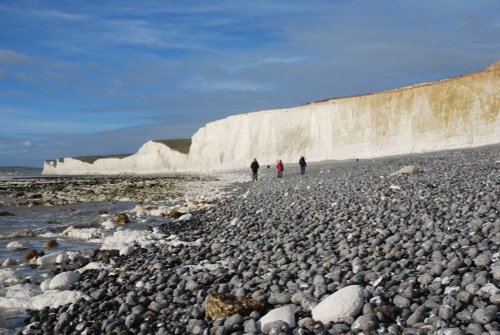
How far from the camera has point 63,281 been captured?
A: 6461 millimetres

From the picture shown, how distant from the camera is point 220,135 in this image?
70.9 m

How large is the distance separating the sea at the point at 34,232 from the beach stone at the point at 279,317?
9.46 ft

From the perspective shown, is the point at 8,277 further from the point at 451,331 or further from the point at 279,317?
the point at 451,331

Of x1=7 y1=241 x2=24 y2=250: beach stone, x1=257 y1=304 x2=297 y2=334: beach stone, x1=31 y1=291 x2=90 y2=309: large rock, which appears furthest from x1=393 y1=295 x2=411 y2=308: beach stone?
x1=7 y1=241 x2=24 y2=250: beach stone

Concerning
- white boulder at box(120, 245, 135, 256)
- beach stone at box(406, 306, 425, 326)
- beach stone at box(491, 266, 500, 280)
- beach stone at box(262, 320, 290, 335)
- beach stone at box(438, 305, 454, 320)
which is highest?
beach stone at box(491, 266, 500, 280)

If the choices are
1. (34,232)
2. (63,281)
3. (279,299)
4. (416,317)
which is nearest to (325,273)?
(279,299)

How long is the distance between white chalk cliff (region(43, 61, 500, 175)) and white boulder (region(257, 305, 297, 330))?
39.4m

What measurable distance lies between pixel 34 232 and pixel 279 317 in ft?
32.0

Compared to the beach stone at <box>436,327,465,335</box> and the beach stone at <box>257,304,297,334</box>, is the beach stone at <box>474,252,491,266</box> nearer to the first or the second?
the beach stone at <box>436,327,465,335</box>

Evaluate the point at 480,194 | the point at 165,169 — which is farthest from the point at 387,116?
the point at 165,169

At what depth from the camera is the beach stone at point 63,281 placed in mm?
6402

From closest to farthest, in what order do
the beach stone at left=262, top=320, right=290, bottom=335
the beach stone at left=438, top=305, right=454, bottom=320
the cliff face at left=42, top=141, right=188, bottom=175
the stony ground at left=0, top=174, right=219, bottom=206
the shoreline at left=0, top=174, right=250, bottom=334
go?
the beach stone at left=438, top=305, right=454, bottom=320
the beach stone at left=262, top=320, right=290, bottom=335
the shoreline at left=0, top=174, right=250, bottom=334
the stony ground at left=0, top=174, right=219, bottom=206
the cliff face at left=42, top=141, right=188, bottom=175

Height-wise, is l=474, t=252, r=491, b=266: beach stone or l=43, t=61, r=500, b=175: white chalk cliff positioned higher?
l=43, t=61, r=500, b=175: white chalk cliff

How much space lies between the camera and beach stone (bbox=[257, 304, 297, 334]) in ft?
13.4
